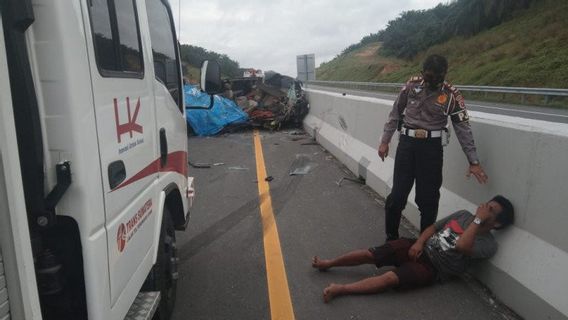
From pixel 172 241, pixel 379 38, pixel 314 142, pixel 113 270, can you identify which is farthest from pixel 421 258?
pixel 379 38

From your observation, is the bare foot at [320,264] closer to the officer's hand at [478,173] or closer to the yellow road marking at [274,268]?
the yellow road marking at [274,268]

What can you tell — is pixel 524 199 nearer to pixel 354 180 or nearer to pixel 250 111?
pixel 354 180

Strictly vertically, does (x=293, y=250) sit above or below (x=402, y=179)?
below

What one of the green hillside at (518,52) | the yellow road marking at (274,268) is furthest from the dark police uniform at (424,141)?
the green hillside at (518,52)

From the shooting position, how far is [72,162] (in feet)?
5.83

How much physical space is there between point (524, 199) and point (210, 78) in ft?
8.89

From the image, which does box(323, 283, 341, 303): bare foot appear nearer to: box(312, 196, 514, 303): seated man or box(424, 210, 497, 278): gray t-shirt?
box(312, 196, 514, 303): seated man

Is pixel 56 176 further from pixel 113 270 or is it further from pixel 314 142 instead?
pixel 314 142

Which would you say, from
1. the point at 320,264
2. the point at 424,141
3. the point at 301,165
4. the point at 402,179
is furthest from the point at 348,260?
the point at 301,165

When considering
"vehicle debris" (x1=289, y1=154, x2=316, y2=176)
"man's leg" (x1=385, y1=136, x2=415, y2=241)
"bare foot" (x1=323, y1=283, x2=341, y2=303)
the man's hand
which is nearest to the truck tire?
"bare foot" (x1=323, y1=283, x2=341, y2=303)

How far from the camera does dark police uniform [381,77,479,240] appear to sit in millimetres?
4113

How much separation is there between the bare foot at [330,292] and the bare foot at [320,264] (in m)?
0.48

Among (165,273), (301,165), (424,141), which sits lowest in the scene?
(301,165)

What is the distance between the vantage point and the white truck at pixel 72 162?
1529mm
